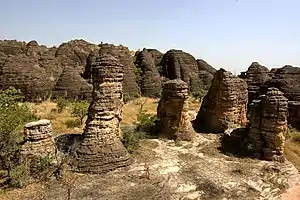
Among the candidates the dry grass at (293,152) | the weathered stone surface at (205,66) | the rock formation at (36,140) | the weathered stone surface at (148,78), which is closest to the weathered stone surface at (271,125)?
the dry grass at (293,152)

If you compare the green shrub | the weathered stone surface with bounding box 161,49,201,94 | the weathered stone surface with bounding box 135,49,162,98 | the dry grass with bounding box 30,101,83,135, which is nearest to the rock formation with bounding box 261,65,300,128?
the weathered stone surface with bounding box 135,49,162,98

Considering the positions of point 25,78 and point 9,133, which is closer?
point 9,133

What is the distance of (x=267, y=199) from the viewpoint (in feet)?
39.7

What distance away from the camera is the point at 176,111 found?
59.0 ft

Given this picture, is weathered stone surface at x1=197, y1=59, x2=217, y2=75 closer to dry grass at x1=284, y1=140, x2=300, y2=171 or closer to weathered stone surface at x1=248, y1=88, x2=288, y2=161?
dry grass at x1=284, y1=140, x2=300, y2=171

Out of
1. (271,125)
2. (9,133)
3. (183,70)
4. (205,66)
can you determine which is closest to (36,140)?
(9,133)

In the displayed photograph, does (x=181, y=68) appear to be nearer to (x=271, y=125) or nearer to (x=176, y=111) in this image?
(x=176, y=111)

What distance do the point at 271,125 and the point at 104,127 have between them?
7.69 m

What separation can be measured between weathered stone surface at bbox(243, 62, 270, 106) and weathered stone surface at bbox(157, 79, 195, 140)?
11.1 meters

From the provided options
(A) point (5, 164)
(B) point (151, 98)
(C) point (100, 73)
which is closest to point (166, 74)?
(B) point (151, 98)

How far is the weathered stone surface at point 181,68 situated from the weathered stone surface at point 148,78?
8.61 ft

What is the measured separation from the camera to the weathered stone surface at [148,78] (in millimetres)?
35312

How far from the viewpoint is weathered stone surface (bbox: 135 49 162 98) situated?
116 ft

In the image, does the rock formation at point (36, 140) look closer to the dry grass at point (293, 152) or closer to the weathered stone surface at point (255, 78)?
the dry grass at point (293, 152)
